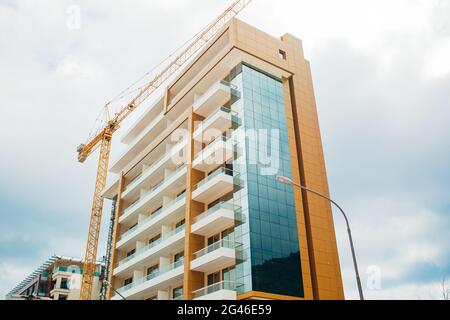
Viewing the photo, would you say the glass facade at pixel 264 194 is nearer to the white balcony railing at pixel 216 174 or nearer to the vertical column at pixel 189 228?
the white balcony railing at pixel 216 174

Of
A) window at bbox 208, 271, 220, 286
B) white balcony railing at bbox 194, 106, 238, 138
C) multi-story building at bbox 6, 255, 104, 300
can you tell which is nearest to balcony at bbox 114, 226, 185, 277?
window at bbox 208, 271, 220, 286

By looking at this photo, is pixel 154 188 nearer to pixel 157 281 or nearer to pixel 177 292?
pixel 157 281

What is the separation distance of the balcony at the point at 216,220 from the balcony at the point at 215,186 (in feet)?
7.18

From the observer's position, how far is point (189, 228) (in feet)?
138

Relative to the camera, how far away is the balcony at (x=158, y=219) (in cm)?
4575

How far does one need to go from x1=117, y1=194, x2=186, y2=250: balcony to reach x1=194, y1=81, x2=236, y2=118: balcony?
1043 cm

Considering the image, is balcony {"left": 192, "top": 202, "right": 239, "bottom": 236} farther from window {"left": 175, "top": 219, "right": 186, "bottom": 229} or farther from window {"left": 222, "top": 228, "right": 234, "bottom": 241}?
window {"left": 175, "top": 219, "right": 186, "bottom": 229}

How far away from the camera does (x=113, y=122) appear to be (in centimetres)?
8669

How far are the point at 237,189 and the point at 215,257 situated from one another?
6.82 m

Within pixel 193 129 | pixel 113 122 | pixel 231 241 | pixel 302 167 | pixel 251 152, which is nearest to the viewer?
pixel 231 241

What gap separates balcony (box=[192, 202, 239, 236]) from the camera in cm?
3844
